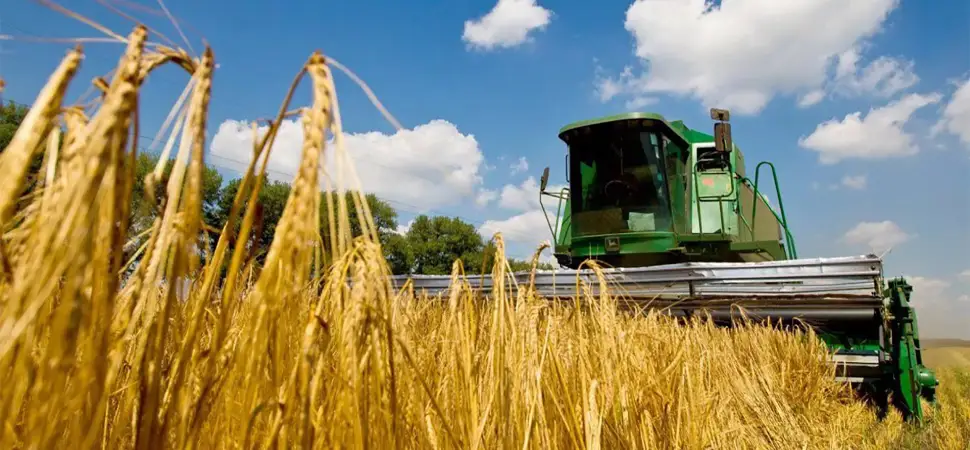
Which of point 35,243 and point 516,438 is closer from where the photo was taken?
point 35,243

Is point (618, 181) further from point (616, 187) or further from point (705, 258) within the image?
point (705, 258)

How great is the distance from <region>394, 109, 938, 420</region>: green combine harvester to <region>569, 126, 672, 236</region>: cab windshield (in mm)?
11

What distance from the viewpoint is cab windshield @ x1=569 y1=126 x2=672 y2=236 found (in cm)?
606

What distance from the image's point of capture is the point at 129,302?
2.23 ft

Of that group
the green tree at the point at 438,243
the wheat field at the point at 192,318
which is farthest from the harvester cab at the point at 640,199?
the green tree at the point at 438,243

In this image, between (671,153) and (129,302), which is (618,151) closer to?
(671,153)

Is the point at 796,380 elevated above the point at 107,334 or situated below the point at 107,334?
below

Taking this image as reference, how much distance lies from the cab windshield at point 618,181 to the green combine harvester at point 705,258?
11 millimetres

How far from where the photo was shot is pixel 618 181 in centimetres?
618

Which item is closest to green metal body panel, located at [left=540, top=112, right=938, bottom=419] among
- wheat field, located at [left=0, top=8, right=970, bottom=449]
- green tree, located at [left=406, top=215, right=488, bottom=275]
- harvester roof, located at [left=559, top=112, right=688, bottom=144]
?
harvester roof, located at [left=559, top=112, right=688, bottom=144]

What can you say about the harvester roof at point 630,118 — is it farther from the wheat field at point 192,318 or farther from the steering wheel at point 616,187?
the wheat field at point 192,318

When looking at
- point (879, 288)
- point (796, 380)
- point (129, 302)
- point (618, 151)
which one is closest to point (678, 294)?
point (796, 380)

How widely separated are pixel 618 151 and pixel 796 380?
297 cm

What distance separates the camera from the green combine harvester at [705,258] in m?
4.33
